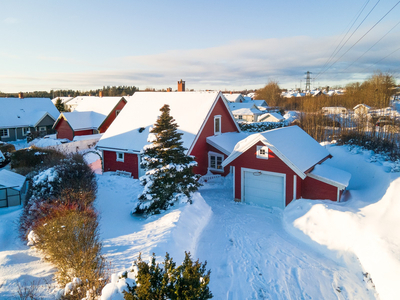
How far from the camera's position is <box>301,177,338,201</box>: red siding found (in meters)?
14.6

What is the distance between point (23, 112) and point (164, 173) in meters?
42.0

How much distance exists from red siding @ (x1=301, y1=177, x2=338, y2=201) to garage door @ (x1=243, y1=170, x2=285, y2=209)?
1.28 metres

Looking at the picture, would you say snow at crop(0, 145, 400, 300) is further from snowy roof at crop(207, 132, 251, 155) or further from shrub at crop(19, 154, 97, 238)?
snowy roof at crop(207, 132, 251, 155)

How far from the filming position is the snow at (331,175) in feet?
47.1

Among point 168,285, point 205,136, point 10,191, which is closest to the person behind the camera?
point 168,285

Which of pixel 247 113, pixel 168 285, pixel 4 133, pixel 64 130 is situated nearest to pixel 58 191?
pixel 168 285

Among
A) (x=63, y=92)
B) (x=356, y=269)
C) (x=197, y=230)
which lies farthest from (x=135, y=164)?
(x=63, y=92)

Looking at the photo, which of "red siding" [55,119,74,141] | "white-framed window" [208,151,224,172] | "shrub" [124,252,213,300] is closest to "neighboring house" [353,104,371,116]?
"white-framed window" [208,151,224,172]

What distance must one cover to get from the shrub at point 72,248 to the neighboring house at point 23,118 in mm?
37586

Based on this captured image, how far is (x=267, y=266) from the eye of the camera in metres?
9.84

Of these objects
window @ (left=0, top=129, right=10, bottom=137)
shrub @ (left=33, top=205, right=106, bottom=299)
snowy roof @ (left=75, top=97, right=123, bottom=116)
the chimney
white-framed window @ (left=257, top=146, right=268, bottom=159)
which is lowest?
shrub @ (left=33, top=205, right=106, bottom=299)

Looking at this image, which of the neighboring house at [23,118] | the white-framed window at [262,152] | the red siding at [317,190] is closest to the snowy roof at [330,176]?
the red siding at [317,190]

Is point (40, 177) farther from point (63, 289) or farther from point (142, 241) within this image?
point (63, 289)

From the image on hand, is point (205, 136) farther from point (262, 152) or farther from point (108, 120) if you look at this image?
point (108, 120)
